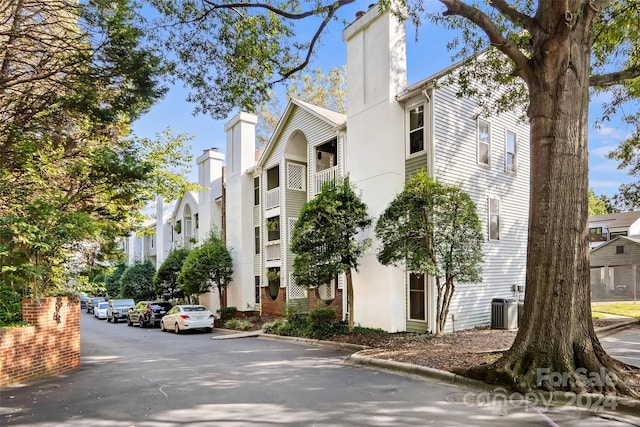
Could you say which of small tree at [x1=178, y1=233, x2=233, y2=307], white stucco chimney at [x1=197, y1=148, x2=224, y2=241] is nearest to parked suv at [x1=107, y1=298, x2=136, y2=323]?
white stucco chimney at [x1=197, y1=148, x2=224, y2=241]

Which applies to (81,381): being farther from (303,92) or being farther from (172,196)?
(303,92)

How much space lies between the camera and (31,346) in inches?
352

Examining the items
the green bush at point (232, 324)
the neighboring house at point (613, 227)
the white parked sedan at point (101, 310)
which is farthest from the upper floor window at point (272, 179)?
the neighboring house at point (613, 227)

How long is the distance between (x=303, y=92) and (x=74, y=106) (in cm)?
2378

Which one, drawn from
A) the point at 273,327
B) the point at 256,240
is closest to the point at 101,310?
the point at 256,240

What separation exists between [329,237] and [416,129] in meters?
4.75

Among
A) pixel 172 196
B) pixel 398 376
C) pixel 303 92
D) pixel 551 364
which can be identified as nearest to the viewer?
pixel 551 364

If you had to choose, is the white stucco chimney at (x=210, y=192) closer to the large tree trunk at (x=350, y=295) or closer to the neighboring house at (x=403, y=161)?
the neighboring house at (x=403, y=161)

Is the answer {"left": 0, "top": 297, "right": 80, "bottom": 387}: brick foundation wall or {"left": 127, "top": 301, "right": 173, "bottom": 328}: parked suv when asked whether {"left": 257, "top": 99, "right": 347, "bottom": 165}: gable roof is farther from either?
{"left": 0, "top": 297, "right": 80, "bottom": 387}: brick foundation wall

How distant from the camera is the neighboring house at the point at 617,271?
88.6 ft

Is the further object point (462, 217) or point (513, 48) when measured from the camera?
point (462, 217)

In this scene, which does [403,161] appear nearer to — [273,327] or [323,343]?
[323,343]

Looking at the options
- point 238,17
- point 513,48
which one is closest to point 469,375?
point 513,48

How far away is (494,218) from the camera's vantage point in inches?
621
